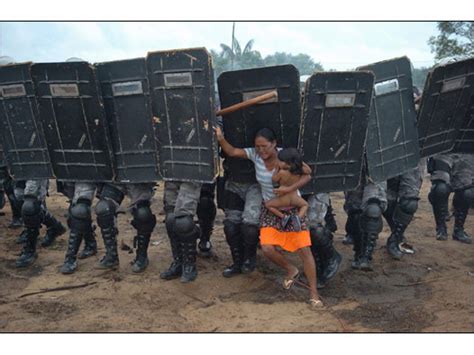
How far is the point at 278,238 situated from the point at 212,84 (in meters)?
1.49

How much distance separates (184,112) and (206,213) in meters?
1.58

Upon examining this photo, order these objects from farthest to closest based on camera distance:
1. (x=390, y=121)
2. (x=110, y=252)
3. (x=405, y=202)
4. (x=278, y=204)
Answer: (x=405, y=202), (x=110, y=252), (x=390, y=121), (x=278, y=204)

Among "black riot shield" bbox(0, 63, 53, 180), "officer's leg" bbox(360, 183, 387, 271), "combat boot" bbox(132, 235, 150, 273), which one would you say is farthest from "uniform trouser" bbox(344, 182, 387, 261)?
"black riot shield" bbox(0, 63, 53, 180)

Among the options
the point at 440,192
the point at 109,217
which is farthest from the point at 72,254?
the point at 440,192

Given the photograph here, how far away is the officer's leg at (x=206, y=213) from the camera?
5758 millimetres

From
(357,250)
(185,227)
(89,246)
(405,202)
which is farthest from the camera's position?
(89,246)

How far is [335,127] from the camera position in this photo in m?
4.75

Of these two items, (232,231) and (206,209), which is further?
Answer: (206,209)

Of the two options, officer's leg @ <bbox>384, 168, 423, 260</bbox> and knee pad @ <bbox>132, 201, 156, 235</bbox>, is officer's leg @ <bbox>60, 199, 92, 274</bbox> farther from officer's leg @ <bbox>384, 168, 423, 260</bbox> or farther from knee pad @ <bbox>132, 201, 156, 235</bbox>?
officer's leg @ <bbox>384, 168, 423, 260</bbox>

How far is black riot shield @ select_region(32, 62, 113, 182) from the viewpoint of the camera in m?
4.84

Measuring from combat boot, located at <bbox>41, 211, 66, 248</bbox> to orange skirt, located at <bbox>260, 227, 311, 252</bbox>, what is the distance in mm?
3245

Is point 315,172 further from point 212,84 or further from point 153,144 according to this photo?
point 153,144

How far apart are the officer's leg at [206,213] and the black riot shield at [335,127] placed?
1299mm

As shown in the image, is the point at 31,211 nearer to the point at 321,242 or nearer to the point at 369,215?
the point at 321,242
